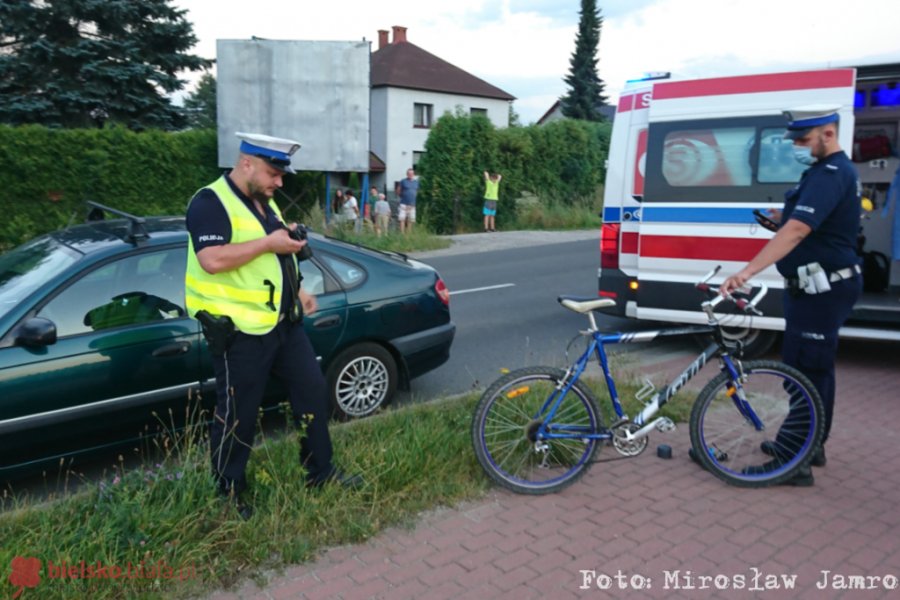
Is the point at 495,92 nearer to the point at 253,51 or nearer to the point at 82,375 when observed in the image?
the point at 253,51

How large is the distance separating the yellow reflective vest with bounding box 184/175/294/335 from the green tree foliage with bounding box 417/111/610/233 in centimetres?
1919

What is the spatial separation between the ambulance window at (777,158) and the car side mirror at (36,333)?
582cm

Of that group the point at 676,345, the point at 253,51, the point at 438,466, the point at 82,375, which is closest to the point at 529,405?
the point at 438,466

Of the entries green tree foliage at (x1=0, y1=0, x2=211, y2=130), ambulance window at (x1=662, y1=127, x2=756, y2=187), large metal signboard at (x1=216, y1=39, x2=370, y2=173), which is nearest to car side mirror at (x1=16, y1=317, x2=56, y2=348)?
ambulance window at (x1=662, y1=127, x2=756, y2=187)

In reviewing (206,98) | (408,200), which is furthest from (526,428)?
(206,98)

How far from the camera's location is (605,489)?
433 cm

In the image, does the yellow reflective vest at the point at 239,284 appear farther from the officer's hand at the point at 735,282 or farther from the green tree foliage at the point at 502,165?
the green tree foliage at the point at 502,165

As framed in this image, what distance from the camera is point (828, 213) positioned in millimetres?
4188

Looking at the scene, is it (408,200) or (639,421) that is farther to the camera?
(408,200)

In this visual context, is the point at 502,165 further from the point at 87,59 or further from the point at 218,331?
the point at 218,331

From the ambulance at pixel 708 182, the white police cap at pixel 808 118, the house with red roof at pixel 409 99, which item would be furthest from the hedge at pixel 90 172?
the house with red roof at pixel 409 99

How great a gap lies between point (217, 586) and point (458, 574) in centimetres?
100

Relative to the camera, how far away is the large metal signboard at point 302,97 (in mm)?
19938

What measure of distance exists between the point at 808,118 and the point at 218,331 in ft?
10.6
